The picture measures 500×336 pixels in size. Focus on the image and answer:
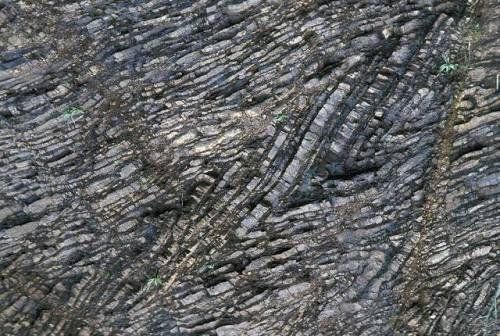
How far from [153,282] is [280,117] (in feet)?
6.26

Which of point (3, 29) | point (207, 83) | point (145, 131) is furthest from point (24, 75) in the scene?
point (207, 83)

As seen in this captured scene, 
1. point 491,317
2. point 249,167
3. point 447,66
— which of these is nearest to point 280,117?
point 249,167

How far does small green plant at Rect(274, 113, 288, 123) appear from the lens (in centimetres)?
514

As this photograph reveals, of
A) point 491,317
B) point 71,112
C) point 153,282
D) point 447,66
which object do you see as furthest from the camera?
point 71,112

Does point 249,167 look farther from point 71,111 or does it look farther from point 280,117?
point 71,111

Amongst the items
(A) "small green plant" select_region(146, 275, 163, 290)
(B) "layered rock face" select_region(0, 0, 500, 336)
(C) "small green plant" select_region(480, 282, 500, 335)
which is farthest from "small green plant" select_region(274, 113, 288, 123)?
(C) "small green plant" select_region(480, 282, 500, 335)

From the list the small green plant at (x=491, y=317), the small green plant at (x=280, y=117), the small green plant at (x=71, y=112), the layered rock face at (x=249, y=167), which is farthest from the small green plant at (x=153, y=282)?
the small green plant at (x=491, y=317)

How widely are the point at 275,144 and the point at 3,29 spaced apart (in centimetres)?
291

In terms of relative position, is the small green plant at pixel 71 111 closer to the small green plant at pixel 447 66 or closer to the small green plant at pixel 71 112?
the small green plant at pixel 71 112

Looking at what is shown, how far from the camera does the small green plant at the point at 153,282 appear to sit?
16.0 feet

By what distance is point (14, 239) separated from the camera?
495cm

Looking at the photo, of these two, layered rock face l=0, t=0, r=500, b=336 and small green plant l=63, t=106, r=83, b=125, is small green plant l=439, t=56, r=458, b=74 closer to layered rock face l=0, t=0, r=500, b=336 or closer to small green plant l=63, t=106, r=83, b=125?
layered rock face l=0, t=0, r=500, b=336

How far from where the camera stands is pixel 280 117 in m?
5.14

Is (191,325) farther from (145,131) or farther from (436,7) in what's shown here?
(436,7)
